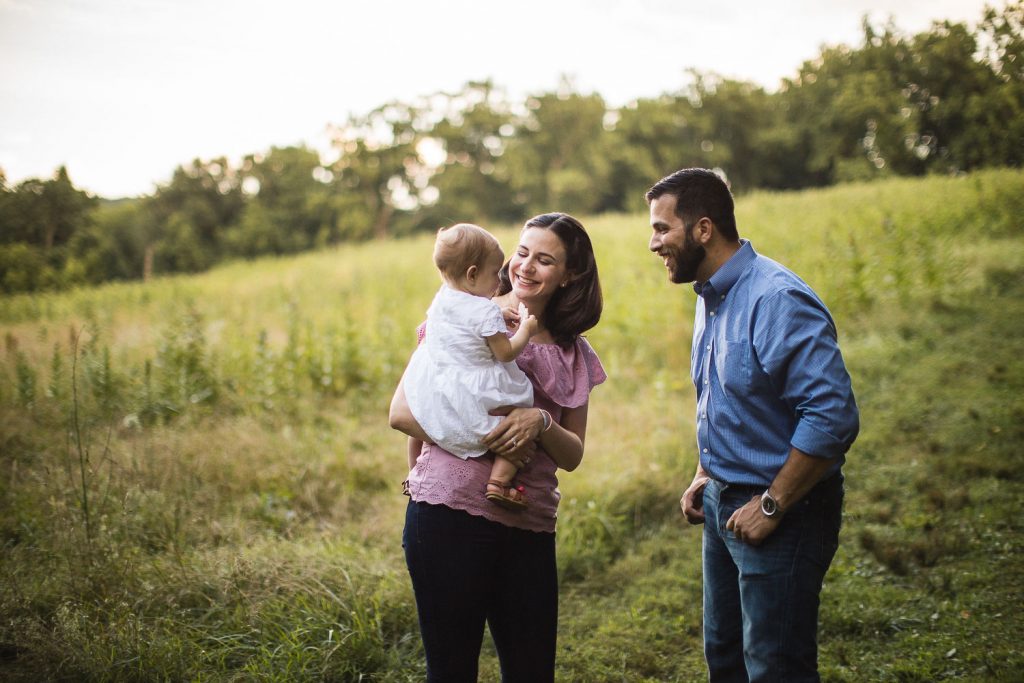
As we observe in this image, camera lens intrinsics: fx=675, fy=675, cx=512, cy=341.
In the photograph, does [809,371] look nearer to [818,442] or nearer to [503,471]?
[818,442]

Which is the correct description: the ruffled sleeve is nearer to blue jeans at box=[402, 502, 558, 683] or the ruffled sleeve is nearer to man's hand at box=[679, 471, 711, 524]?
blue jeans at box=[402, 502, 558, 683]

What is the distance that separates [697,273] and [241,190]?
34.5 m

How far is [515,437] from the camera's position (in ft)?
6.79

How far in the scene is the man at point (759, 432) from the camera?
6.47 feet

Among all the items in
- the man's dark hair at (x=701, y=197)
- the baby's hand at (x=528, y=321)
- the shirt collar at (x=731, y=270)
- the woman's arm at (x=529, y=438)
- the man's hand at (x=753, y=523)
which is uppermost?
the man's dark hair at (x=701, y=197)

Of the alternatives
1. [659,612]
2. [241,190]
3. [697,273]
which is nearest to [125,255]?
[659,612]

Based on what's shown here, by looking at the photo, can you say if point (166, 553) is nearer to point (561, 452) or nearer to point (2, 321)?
point (561, 452)

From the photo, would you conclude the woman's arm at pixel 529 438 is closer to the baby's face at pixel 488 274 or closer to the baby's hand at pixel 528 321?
the baby's hand at pixel 528 321

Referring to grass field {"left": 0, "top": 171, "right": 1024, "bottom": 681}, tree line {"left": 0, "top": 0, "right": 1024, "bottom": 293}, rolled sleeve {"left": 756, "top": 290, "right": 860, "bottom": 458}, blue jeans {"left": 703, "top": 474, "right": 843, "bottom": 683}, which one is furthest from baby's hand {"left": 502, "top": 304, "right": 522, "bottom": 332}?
tree line {"left": 0, "top": 0, "right": 1024, "bottom": 293}

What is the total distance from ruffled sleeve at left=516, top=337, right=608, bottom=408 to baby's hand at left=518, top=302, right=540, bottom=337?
7 cm

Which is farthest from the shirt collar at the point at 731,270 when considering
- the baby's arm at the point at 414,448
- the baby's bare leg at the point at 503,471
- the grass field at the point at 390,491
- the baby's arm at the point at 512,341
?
the grass field at the point at 390,491

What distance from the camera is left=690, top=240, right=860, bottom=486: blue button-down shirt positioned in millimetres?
1935

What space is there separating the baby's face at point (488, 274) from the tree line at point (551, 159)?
5.51 metres

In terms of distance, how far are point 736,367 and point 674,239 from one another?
492 millimetres
